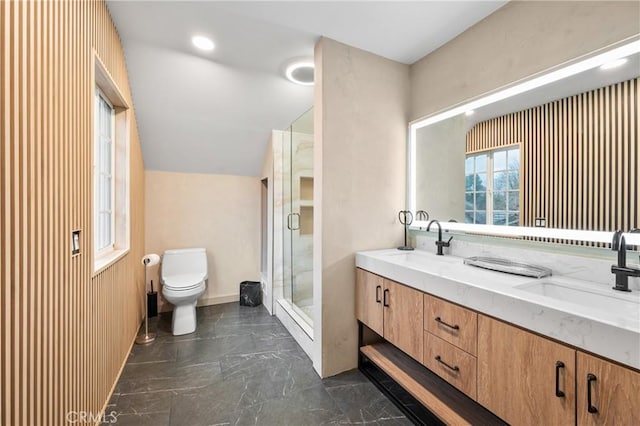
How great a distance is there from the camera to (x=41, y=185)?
106cm

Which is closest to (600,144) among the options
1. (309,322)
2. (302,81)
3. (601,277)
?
(601,277)

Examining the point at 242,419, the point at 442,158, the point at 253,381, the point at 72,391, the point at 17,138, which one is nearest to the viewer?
the point at 17,138

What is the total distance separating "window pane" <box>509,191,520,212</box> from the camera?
1.67 meters

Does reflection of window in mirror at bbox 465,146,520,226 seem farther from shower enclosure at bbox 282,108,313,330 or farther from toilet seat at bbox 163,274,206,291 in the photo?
toilet seat at bbox 163,274,206,291

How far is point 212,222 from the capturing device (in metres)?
3.54

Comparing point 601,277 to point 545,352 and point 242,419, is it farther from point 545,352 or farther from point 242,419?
point 242,419

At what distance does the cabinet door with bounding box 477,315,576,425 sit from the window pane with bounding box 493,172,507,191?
3.10 feet

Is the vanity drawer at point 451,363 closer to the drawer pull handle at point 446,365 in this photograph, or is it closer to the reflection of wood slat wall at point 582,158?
the drawer pull handle at point 446,365

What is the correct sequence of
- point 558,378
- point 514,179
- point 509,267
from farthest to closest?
point 514,179 → point 509,267 → point 558,378

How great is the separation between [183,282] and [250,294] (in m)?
0.91

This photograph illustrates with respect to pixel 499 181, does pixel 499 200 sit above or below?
below

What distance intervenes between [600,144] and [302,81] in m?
2.22

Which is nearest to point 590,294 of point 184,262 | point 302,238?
point 302,238

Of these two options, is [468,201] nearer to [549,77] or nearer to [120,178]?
[549,77]
